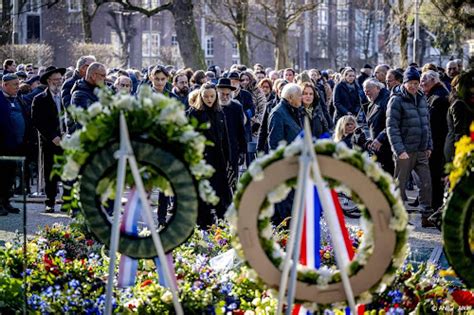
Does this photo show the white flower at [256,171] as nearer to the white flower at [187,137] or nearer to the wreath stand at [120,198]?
the white flower at [187,137]

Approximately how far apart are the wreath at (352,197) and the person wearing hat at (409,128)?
7.11m

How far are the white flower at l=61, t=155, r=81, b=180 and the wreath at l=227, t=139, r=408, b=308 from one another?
102cm

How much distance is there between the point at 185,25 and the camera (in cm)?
3059

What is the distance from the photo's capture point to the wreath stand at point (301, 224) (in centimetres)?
602

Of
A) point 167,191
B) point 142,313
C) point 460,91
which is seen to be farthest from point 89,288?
point 460,91

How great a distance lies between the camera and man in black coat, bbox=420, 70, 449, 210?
13852 millimetres

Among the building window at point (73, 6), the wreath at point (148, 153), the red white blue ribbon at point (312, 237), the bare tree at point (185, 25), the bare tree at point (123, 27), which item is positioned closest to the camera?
the wreath at point (148, 153)

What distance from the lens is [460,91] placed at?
26.4 feet

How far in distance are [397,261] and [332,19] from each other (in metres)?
65.7

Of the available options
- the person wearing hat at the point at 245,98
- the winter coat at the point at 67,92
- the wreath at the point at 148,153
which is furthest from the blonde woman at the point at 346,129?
the wreath at the point at 148,153

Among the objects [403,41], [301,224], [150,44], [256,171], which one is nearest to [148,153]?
[256,171]

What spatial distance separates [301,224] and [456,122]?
20.1 ft

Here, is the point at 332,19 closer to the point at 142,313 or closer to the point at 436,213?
the point at 436,213

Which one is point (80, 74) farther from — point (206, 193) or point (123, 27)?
point (123, 27)
